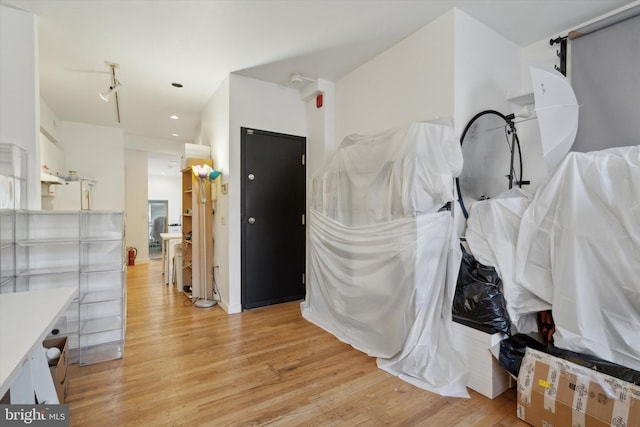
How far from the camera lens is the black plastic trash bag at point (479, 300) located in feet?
5.98

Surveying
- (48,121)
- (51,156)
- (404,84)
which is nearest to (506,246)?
(404,84)

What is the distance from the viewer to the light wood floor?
5.41 ft

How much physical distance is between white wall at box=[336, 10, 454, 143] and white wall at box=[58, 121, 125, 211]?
4.61 m

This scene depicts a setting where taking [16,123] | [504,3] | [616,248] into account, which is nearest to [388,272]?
[616,248]

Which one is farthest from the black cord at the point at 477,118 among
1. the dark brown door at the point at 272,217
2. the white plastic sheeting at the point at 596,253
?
the dark brown door at the point at 272,217

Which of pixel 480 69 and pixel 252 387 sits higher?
pixel 480 69


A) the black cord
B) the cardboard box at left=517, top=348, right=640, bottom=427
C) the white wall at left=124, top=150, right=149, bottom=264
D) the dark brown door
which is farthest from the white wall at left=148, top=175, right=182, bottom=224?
the cardboard box at left=517, top=348, right=640, bottom=427

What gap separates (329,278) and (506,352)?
1.47 metres

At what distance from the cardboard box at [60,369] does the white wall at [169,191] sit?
367 inches

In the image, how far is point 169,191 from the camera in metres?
10.9

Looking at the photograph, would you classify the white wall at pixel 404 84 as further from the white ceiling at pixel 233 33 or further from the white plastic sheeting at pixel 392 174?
the white plastic sheeting at pixel 392 174

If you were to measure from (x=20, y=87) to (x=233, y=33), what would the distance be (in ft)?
5.60

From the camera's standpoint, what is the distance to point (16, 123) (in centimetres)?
225

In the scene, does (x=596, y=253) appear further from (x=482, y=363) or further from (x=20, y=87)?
(x=20, y=87)
